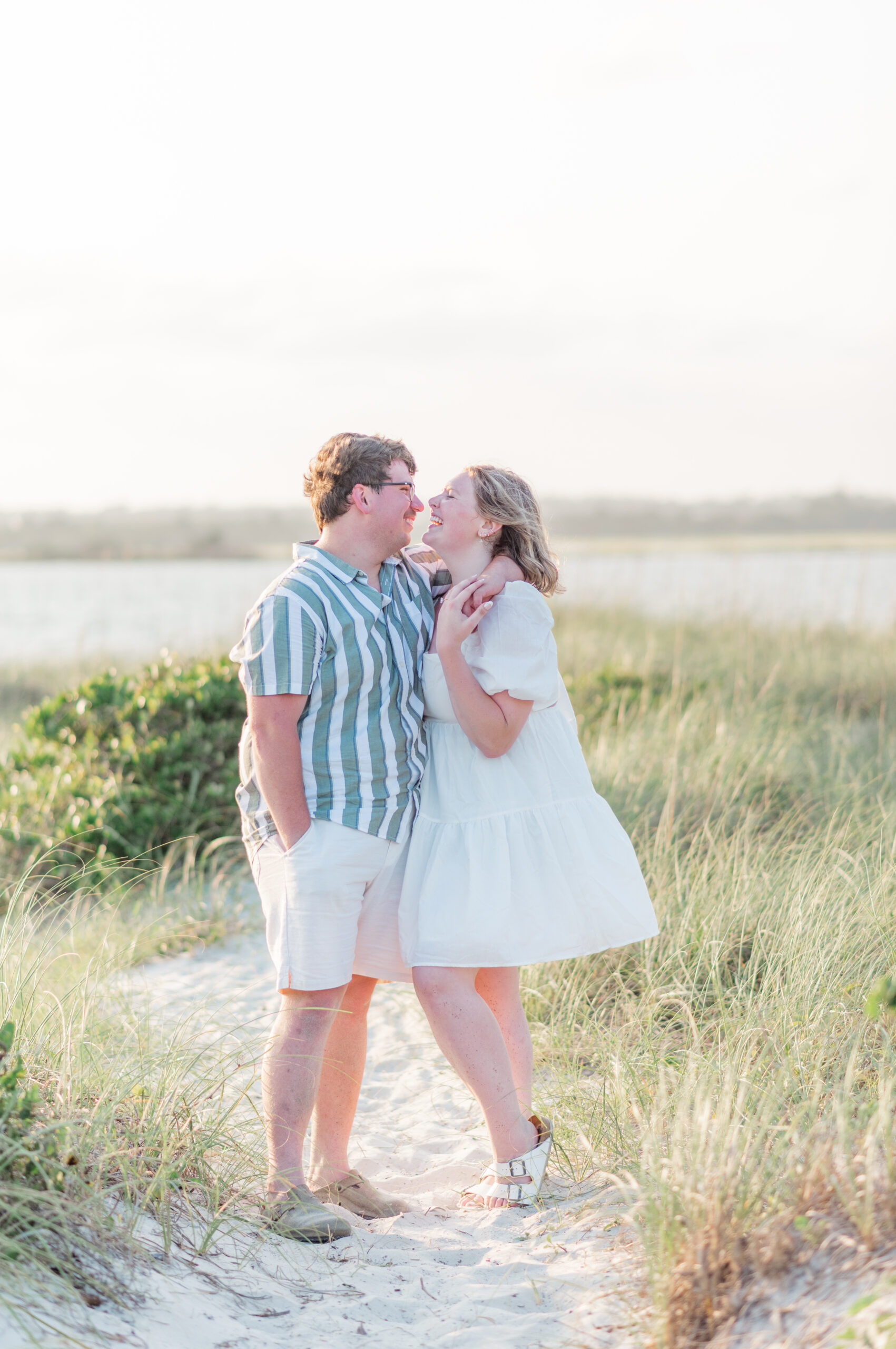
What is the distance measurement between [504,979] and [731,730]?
3953mm

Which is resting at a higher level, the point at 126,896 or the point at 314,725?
the point at 314,725

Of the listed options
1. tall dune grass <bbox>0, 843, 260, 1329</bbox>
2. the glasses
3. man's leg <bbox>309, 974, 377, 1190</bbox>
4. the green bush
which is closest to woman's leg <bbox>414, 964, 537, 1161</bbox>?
man's leg <bbox>309, 974, 377, 1190</bbox>

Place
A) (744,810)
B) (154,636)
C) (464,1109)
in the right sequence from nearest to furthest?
(464,1109), (744,810), (154,636)

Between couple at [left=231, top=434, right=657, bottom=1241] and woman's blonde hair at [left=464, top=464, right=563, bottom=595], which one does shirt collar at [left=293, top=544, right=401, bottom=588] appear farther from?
woman's blonde hair at [left=464, top=464, right=563, bottom=595]

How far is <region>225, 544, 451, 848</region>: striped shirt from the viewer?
303 cm

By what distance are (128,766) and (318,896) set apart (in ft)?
13.5

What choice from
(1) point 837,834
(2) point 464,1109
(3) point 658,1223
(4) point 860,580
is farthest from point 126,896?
(4) point 860,580

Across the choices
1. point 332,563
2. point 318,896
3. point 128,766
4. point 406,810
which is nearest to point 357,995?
point 318,896

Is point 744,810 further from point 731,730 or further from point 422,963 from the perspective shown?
point 422,963

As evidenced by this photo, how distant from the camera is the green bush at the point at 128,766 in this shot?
21.5ft

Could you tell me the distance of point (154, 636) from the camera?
1469 centimetres

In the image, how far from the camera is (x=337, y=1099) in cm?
335

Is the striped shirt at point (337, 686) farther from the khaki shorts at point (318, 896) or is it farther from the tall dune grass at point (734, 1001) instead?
the tall dune grass at point (734, 1001)

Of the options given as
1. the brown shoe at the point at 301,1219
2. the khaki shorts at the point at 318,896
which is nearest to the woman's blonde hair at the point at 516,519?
the khaki shorts at the point at 318,896
